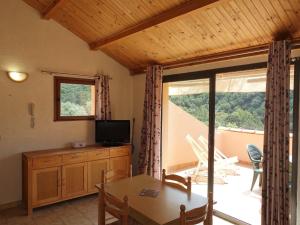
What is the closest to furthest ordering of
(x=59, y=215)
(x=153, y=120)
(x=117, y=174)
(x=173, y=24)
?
(x=117, y=174) < (x=173, y=24) < (x=59, y=215) < (x=153, y=120)

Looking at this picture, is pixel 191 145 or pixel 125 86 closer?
pixel 191 145

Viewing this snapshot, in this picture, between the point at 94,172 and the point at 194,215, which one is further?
the point at 94,172

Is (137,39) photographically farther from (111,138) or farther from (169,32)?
(111,138)

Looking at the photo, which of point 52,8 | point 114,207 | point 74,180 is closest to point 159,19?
point 52,8

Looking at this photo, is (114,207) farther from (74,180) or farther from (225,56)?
(225,56)

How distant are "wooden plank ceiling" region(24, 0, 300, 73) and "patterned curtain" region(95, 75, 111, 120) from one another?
575 millimetres

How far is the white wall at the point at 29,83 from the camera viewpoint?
3553 mm

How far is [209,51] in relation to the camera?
3.38 meters

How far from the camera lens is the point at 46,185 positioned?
11.5 ft

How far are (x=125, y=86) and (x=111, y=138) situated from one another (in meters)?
1.19

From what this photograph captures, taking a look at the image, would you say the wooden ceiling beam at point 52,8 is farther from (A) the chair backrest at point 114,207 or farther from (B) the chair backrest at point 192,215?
(B) the chair backrest at point 192,215

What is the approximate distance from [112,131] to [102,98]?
2.08ft

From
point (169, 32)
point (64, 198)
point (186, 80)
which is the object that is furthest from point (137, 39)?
point (64, 198)

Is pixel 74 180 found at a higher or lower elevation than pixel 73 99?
lower
